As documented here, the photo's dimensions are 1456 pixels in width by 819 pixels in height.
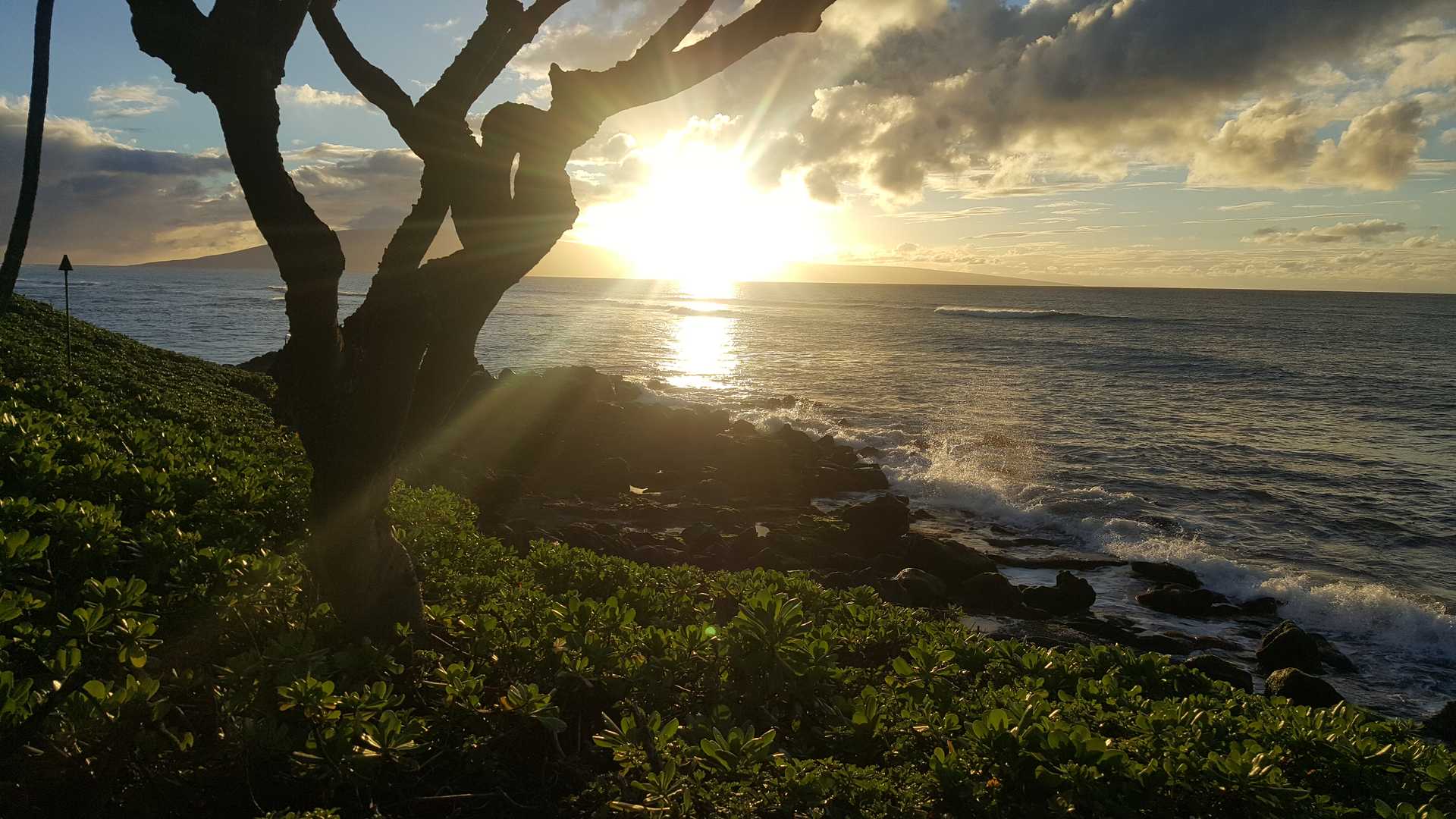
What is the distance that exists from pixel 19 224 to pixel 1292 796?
576 inches

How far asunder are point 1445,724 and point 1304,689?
1475mm

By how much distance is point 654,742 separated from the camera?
4.05 meters

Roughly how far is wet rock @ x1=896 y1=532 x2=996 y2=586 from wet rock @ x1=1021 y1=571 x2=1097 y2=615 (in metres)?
0.90

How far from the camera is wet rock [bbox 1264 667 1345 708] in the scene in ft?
32.7

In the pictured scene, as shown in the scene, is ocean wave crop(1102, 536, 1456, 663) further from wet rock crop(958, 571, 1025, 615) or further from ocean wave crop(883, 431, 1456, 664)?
wet rock crop(958, 571, 1025, 615)

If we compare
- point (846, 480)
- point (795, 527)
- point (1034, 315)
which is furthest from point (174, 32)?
point (1034, 315)

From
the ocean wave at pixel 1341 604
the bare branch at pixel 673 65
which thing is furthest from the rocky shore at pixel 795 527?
the bare branch at pixel 673 65

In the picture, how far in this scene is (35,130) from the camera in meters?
10.4

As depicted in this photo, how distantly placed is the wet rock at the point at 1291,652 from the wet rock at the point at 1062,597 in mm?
2624

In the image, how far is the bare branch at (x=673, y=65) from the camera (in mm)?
4797

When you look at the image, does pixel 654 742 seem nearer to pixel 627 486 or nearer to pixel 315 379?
pixel 315 379

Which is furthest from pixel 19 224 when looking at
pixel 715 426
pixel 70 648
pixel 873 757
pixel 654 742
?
pixel 715 426

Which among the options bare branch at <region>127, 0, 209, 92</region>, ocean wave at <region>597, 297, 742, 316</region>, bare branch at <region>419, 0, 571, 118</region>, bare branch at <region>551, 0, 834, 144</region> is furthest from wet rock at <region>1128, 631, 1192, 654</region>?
ocean wave at <region>597, 297, 742, 316</region>

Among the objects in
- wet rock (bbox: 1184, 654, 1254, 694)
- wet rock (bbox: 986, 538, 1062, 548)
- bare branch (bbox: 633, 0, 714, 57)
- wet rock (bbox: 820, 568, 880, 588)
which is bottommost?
wet rock (bbox: 986, 538, 1062, 548)
